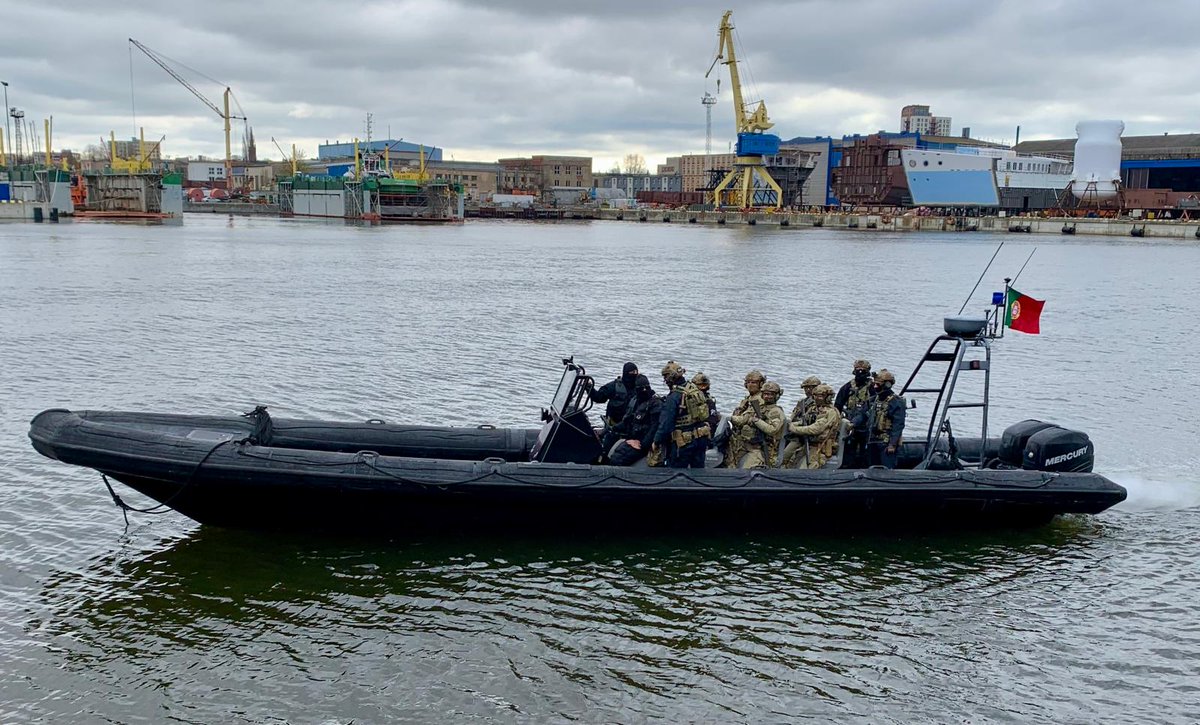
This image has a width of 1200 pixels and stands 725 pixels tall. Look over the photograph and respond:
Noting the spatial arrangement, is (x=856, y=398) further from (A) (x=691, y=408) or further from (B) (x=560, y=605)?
(B) (x=560, y=605)

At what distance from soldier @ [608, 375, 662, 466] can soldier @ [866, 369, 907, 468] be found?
97.0 inches

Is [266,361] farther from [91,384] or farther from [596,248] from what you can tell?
[596,248]

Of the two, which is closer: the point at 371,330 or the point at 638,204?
the point at 371,330

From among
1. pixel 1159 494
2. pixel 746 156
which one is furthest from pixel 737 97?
pixel 1159 494

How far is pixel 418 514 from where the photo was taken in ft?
31.9

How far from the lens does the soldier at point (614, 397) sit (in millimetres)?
10055

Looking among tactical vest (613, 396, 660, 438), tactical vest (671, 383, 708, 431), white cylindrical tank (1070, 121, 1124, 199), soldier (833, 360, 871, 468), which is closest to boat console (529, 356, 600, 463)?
tactical vest (613, 396, 660, 438)

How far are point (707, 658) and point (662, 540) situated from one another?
239 centimetres

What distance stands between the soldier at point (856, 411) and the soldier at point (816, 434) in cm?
30

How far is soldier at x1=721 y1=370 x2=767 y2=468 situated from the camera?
399 inches

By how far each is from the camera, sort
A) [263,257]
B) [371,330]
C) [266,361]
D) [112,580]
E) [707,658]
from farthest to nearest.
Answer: [263,257]
[371,330]
[266,361]
[112,580]
[707,658]

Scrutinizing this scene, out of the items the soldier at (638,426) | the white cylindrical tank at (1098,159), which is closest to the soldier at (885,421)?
the soldier at (638,426)

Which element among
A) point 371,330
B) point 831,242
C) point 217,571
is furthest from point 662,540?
point 831,242

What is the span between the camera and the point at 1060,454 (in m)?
10.6
